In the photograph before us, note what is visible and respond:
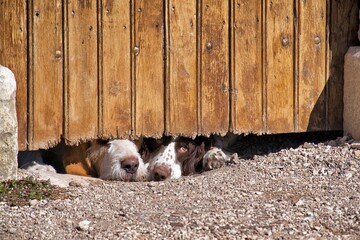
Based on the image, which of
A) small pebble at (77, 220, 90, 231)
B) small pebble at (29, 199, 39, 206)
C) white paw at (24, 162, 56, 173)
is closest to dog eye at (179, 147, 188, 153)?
white paw at (24, 162, 56, 173)

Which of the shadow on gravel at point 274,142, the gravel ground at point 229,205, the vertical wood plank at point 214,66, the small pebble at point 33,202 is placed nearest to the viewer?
the gravel ground at point 229,205

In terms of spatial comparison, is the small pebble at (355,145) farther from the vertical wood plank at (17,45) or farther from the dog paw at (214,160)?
the vertical wood plank at (17,45)

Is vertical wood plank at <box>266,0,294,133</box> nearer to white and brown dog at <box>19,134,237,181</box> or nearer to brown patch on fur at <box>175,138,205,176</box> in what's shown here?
white and brown dog at <box>19,134,237,181</box>

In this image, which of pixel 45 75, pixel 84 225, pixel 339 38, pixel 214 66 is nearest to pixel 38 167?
pixel 45 75

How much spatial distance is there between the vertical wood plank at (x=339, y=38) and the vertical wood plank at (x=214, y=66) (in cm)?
83

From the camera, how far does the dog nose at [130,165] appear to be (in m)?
7.36

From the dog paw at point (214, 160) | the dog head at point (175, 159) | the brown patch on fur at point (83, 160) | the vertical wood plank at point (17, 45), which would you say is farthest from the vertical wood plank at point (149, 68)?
the vertical wood plank at point (17, 45)

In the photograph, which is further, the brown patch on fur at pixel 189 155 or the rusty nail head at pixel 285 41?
the brown patch on fur at pixel 189 155

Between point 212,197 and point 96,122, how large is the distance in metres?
1.26

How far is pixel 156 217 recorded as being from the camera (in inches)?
227

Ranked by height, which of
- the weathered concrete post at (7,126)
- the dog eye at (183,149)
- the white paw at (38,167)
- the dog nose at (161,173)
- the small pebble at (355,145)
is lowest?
the dog nose at (161,173)

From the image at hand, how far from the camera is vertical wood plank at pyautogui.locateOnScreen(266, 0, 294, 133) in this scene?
7.30 meters

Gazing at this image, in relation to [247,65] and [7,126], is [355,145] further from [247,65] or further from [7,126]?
[7,126]

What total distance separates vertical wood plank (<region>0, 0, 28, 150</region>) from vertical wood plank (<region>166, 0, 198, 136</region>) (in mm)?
1063
